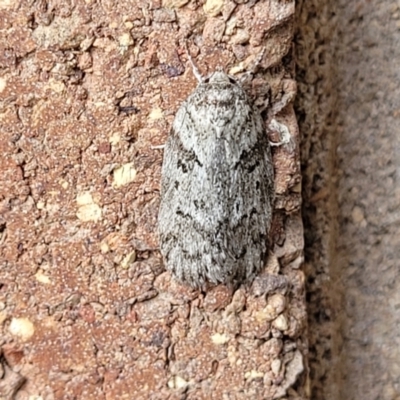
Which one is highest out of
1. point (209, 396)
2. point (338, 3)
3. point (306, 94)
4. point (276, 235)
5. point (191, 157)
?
point (338, 3)

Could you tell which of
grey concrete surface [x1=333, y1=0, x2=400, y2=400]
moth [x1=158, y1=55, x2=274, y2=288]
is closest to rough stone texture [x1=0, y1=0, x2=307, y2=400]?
moth [x1=158, y1=55, x2=274, y2=288]

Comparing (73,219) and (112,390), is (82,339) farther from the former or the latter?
(73,219)

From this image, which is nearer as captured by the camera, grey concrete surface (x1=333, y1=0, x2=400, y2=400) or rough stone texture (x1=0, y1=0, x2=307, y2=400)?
rough stone texture (x1=0, y1=0, x2=307, y2=400)

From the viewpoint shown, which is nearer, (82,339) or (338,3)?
(82,339)

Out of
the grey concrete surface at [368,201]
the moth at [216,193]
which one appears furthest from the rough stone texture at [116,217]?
the grey concrete surface at [368,201]

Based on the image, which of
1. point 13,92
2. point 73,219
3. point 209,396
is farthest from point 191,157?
point 209,396

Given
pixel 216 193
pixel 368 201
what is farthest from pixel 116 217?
pixel 368 201

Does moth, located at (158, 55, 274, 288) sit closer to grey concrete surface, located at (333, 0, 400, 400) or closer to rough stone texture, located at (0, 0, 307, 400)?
rough stone texture, located at (0, 0, 307, 400)

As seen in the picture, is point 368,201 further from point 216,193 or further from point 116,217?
point 116,217
